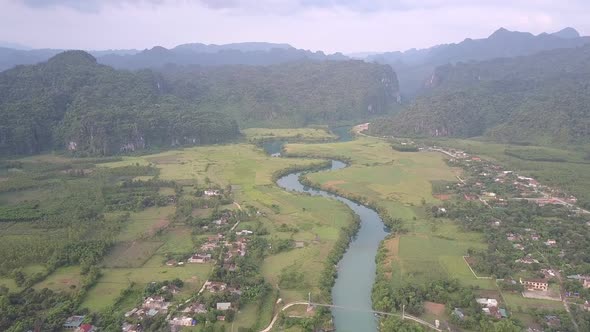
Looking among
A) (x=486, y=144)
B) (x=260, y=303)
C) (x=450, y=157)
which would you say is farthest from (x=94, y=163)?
(x=486, y=144)

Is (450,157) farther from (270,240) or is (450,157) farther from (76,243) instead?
(76,243)

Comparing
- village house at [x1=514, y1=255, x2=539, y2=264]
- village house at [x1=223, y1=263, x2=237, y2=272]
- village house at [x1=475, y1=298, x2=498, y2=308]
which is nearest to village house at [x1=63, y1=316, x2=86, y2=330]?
village house at [x1=223, y1=263, x2=237, y2=272]

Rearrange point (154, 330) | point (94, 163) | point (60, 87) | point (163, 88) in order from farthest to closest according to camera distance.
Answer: point (163, 88)
point (60, 87)
point (94, 163)
point (154, 330)

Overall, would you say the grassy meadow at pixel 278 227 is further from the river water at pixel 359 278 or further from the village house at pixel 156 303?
the river water at pixel 359 278

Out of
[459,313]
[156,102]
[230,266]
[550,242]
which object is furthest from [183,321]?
[156,102]

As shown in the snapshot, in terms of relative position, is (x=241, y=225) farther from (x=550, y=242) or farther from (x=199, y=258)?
(x=550, y=242)

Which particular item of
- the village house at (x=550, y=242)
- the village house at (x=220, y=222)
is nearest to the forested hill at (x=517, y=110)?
the village house at (x=550, y=242)

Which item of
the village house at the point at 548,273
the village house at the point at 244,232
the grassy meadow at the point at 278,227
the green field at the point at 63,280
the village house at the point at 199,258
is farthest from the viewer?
the village house at the point at 244,232
